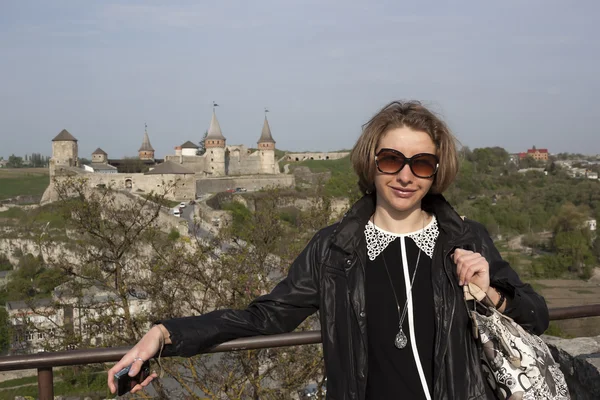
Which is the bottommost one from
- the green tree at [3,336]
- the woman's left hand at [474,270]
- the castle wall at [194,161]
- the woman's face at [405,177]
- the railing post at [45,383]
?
the green tree at [3,336]

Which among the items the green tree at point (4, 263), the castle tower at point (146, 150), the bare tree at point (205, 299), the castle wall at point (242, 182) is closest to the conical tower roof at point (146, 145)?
the castle tower at point (146, 150)

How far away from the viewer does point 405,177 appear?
183 cm

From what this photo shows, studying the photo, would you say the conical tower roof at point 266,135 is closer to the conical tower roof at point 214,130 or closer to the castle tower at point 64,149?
the conical tower roof at point 214,130

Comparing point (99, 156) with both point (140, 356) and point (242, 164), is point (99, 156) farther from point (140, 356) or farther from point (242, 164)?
point (140, 356)

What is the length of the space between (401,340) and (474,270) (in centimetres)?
32

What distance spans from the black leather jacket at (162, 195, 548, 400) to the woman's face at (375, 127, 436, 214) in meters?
0.13

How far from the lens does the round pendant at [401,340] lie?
1.69 m

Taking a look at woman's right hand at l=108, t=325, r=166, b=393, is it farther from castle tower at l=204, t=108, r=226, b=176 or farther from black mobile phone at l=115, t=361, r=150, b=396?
castle tower at l=204, t=108, r=226, b=176

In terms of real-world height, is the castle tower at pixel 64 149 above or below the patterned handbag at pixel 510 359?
above

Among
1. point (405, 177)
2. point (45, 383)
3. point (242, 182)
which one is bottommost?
point (242, 182)

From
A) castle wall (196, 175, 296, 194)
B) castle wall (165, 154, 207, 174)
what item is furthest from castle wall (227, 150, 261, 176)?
castle wall (196, 175, 296, 194)

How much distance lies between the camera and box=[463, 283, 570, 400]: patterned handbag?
1.59m

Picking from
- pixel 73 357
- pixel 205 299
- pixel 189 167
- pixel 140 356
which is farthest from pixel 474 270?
pixel 189 167

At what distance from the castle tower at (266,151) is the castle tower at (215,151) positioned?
5167mm
